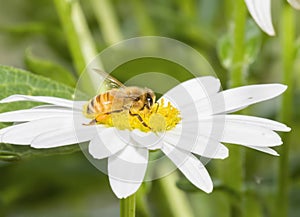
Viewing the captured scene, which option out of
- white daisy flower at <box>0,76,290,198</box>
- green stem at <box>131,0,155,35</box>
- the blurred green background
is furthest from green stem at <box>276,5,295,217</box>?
green stem at <box>131,0,155,35</box>

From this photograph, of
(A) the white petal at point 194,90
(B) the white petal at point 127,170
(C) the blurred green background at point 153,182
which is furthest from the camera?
(C) the blurred green background at point 153,182

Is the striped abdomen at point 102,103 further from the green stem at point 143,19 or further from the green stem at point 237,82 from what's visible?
the green stem at point 143,19

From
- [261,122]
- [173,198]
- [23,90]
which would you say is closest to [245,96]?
[261,122]

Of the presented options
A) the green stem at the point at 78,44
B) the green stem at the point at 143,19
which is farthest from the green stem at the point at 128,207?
the green stem at the point at 143,19

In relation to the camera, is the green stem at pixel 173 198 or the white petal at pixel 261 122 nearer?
the white petal at pixel 261 122

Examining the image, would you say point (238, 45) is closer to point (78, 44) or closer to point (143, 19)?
point (78, 44)

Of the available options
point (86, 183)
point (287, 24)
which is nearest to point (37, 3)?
point (86, 183)

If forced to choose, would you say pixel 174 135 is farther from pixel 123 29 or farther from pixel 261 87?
pixel 123 29
